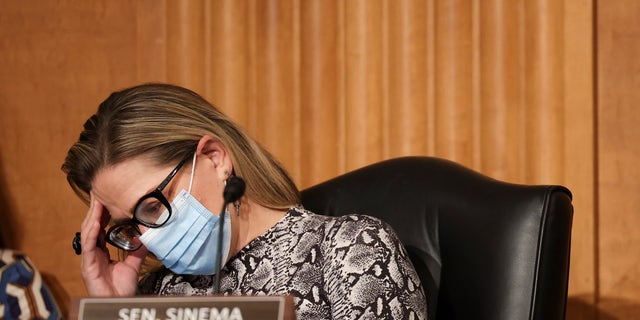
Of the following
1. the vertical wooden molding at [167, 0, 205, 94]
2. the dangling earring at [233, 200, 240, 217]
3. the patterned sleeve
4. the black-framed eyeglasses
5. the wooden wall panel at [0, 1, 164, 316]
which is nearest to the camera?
the patterned sleeve

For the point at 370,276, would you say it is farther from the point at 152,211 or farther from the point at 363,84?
the point at 363,84

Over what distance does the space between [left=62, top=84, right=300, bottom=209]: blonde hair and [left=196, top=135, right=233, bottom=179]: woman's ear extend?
0.6 inches

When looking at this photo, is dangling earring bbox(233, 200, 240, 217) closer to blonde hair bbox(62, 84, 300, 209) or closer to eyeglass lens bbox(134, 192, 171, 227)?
blonde hair bbox(62, 84, 300, 209)

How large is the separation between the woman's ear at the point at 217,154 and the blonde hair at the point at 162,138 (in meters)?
0.01

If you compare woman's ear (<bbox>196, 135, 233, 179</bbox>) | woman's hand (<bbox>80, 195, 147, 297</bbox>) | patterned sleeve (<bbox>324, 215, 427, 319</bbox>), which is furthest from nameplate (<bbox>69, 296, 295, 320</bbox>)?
woman's hand (<bbox>80, 195, 147, 297</bbox>)

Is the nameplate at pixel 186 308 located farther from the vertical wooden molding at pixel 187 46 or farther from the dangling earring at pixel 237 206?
the vertical wooden molding at pixel 187 46

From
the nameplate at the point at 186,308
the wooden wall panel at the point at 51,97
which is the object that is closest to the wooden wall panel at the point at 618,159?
the nameplate at the point at 186,308

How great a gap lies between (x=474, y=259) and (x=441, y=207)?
14cm

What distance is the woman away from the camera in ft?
Result: 5.03

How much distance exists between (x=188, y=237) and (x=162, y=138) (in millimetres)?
189

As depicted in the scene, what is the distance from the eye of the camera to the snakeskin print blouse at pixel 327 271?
1480 mm

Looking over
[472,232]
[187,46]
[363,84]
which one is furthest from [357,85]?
[472,232]

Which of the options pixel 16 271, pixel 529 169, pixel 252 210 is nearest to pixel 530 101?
pixel 529 169

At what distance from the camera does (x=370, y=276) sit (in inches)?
58.9
